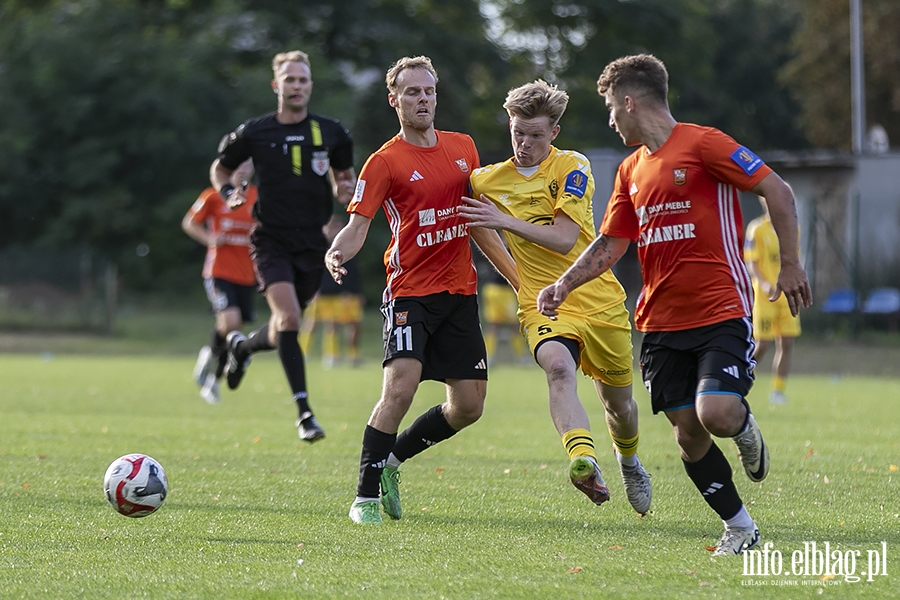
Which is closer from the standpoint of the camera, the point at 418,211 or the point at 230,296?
the point at 418,211

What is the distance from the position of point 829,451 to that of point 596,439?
1812 millimetres

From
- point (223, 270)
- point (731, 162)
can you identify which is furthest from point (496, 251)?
point (223, 270)

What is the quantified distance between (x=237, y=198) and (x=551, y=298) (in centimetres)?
397

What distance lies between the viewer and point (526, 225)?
6.02 metres

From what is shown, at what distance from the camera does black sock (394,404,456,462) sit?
643cm

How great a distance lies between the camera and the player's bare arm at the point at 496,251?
6.35 m

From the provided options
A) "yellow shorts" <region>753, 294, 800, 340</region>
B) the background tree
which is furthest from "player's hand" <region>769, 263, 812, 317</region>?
the background tree

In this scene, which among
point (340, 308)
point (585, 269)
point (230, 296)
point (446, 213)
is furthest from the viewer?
point (340, 308)

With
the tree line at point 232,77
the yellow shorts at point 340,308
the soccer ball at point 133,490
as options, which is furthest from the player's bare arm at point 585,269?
the tree line at point 232,77

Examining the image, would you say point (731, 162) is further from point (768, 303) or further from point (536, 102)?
point (768, 303)

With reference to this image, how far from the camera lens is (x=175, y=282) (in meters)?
35.8

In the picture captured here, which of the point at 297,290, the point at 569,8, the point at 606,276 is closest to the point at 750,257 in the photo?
the point at 297,290

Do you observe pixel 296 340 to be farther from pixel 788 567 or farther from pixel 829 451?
pixel 788 567

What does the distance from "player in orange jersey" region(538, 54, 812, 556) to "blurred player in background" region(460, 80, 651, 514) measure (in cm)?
68
